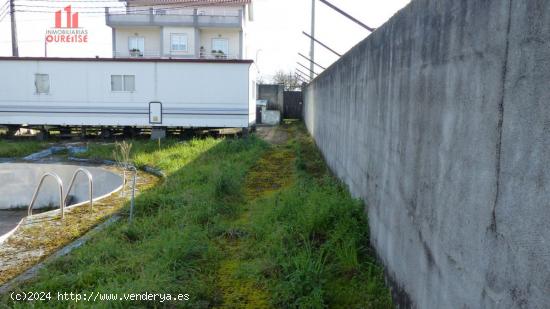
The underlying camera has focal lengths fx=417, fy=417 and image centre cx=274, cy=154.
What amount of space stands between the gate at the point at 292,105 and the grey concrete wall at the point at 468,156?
Answer: 24.3 meters

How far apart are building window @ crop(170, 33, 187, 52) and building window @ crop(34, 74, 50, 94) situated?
44.8 feet

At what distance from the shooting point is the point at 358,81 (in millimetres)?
5109

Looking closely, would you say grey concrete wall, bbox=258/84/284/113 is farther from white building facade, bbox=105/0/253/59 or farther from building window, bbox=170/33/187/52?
building window, bbox=170/33/187/52

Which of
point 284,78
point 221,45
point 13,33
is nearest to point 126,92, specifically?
point 13,33

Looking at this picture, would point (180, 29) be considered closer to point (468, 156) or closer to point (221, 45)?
point (221, 45)

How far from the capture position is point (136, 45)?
2841 cm

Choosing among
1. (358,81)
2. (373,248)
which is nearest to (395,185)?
(373,248)

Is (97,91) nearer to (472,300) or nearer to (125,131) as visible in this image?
(125,131)

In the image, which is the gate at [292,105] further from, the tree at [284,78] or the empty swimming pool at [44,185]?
the empty swimming pool at [44,185]

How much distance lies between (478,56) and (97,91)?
48.7 feet

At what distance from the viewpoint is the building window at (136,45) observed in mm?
28328

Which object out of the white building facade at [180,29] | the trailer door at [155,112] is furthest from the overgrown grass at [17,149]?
the white building facade at [180,29]

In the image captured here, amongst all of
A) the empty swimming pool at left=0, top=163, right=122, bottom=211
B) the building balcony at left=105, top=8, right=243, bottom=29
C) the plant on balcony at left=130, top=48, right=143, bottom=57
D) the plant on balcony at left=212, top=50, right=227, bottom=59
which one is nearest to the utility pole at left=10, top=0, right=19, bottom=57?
the building balcony at left=105, top=8, right=243, bottom=29

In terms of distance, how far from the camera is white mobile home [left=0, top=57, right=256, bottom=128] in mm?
14461
